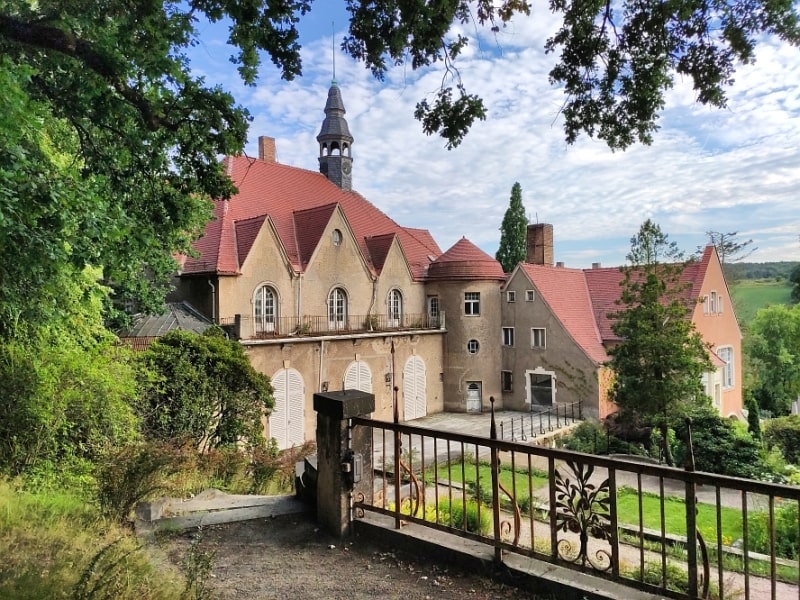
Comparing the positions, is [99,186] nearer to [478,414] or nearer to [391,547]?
[391,547]

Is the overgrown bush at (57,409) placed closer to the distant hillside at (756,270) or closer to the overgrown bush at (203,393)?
the overgrown bush at (203,393)

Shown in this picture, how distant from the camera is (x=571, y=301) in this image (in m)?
29.2

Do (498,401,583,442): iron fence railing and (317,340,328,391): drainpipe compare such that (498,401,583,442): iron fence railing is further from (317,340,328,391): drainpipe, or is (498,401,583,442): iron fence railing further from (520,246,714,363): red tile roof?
(317,340,328,391): drainpipe

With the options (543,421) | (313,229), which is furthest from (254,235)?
(543,421)

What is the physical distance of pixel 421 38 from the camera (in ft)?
21.6

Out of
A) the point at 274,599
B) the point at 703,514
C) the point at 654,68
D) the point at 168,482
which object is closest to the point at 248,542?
the point at 274,599

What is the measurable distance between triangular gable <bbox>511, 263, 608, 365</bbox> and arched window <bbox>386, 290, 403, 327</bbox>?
6617mm

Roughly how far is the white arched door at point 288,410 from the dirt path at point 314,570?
1502 cm

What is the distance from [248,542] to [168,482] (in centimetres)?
203

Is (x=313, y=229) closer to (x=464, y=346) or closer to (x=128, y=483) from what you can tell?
(x=464, y=346)

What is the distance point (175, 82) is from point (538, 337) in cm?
2427

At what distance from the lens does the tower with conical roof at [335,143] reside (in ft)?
99.8

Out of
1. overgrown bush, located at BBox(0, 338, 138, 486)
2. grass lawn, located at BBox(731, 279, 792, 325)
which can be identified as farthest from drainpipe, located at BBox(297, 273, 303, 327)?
grass lawn, located at BBox(731, 279, 792, 325)

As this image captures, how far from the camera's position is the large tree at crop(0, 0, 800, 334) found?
5379mm
